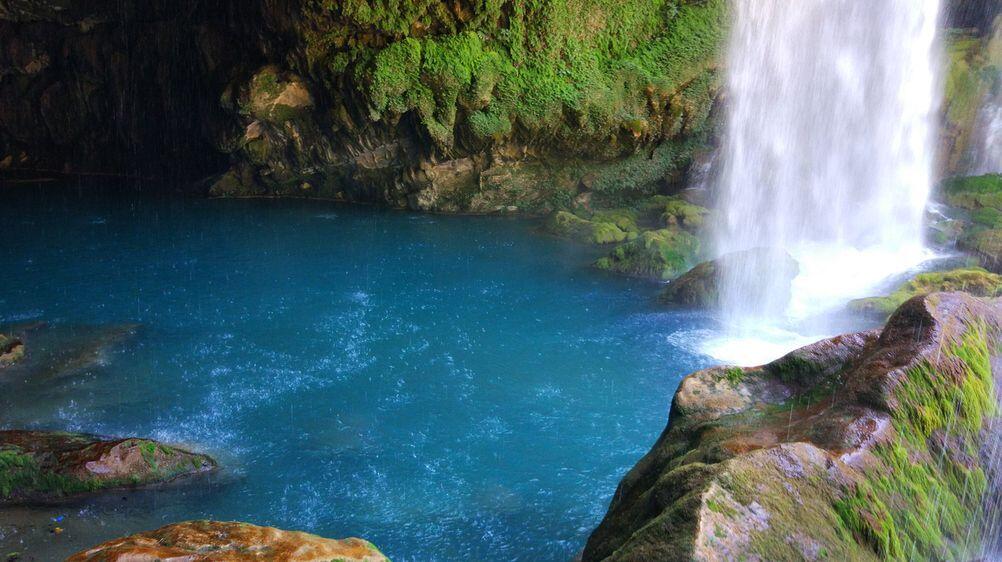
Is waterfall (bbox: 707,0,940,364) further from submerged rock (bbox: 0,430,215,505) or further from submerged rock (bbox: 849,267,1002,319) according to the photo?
submerged rock (bbox: 0,430,215,505)

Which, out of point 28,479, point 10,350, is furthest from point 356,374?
point 10,350

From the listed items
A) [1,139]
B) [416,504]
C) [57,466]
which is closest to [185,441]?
[57,466]

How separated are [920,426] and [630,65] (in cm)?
1659

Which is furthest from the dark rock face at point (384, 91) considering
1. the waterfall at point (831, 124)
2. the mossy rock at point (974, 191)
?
the mossy rock at point (974, 191)

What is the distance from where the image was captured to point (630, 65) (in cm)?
2017

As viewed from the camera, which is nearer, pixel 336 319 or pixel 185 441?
pixel 185 441

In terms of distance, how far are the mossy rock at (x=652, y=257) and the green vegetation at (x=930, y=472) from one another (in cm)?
1166

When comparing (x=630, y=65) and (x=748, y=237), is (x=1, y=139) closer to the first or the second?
(x=630, y=65)

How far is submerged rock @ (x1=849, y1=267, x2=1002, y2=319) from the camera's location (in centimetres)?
1378

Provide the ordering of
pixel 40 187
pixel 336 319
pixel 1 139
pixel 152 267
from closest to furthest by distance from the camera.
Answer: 1. pixel 336 319
2. pixel 152 267
3. pixel 40 187
4. pixel 1 139

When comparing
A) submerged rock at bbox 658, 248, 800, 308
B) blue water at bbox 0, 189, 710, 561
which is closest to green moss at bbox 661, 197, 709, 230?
blue water at bbox 0, 189, 710, 561

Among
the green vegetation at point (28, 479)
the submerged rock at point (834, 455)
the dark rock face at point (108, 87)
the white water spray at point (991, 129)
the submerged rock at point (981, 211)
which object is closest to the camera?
the submerged rock at point (834, 455)

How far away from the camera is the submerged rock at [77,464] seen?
855 centimetres

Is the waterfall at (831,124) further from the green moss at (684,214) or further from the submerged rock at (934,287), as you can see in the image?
the submerged rock at (934,287)
